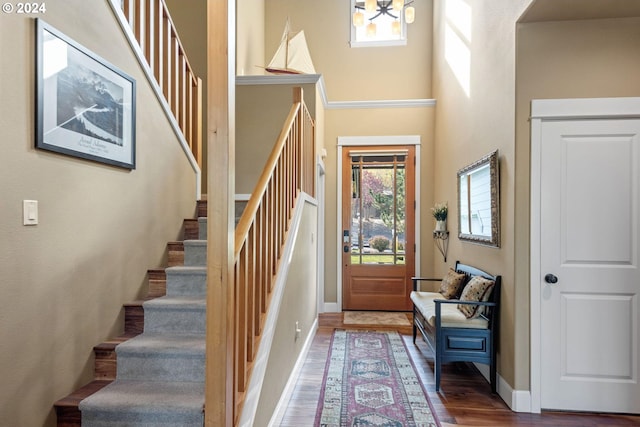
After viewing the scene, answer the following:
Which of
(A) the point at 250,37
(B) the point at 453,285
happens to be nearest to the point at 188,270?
(B) the point at 453,285

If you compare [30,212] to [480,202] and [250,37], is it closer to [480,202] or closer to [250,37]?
[480,202]

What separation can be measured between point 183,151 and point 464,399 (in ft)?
9.97

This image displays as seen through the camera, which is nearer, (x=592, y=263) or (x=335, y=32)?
(x=592, y=263)

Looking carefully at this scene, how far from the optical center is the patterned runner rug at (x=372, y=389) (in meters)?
2.38

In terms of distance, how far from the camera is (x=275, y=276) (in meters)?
2.33

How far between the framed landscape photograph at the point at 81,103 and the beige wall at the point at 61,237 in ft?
0.17

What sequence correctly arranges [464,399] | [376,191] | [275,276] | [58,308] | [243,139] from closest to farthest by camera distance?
[58,308] → [275,276] → [464,399] → [243,139] → [376,191]

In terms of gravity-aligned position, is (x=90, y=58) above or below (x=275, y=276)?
above

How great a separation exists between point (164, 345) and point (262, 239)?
0.84 metres

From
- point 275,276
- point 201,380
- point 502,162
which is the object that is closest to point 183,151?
point 275,276

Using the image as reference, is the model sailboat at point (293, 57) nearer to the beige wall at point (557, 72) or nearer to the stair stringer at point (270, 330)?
the stair stringer at point (270, 330)

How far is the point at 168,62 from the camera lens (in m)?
2.99

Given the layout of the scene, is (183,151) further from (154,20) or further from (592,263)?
(592,263)

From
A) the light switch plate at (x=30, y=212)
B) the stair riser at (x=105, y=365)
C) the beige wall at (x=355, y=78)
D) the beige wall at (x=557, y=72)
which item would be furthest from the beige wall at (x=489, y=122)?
the light switch plate at (x=30, y=212)
